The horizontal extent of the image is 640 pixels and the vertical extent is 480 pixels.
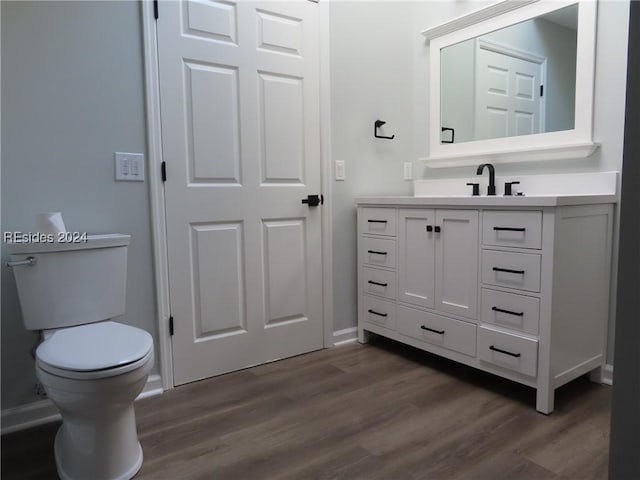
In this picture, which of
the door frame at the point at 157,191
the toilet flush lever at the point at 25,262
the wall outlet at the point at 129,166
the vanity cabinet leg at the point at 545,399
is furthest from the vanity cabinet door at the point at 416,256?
the toilet flush lever at the point at 25,262

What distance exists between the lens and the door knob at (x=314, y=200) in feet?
8.29

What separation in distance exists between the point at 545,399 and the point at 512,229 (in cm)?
71

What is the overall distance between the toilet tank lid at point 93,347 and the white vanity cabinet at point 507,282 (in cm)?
140

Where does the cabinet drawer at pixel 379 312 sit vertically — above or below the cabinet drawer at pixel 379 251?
below

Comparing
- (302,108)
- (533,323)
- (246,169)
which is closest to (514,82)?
(302,108)

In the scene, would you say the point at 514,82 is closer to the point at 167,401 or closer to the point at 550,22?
the point at 550,22

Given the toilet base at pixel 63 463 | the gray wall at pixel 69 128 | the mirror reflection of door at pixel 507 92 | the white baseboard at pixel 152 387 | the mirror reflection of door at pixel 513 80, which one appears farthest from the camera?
the mirror reflection of door at pixel 507 92

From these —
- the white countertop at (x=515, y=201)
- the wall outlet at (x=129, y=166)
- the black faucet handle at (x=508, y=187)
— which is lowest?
the white countertop at (x=515, y=201)

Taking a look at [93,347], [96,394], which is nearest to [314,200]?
[93,347]

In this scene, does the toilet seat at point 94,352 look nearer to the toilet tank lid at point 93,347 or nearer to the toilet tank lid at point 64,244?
the toilet tank lid at point 93,347

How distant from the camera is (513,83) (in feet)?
8.02

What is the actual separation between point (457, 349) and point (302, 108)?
1525 millimetres

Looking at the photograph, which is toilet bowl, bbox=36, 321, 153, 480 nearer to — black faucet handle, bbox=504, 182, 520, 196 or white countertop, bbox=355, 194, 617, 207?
white countertop, bbox=355, 194, 617, 207

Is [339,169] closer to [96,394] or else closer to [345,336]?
[345,336]
